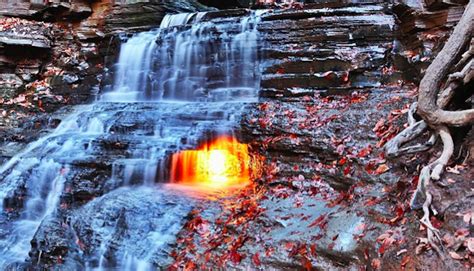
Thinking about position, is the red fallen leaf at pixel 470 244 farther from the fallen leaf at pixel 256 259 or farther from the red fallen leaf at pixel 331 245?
the fallen leaf at pixel 256 259

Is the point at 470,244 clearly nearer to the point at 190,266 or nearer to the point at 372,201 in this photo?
the point at 372,201

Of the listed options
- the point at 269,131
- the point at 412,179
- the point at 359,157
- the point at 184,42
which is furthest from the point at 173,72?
the point at 412,179

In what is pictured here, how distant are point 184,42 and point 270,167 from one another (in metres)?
5.54

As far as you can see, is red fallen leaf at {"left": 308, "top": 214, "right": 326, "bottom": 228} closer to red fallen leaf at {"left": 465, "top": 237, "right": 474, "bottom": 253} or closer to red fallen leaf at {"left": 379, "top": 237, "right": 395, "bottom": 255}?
red fallen leaf at {"left": 379, "top": 237, "right": 395, "bottom": 255}

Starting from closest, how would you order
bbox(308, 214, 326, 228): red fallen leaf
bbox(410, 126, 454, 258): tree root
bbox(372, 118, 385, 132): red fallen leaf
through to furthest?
1. bbox(410, 126, 454, 258): tree root
2. bbox(308, 214, 326, 228): red fallen leaf
3. bbox(372, 118, 385, 132): red fallen leaf

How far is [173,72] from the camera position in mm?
10633

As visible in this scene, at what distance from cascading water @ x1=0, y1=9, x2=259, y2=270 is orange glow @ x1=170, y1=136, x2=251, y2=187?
0.25m

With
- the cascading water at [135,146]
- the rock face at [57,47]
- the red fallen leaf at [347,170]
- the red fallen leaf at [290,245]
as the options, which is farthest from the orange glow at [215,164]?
the rock face at [57,47]

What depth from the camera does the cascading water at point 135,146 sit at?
5527 millimetres

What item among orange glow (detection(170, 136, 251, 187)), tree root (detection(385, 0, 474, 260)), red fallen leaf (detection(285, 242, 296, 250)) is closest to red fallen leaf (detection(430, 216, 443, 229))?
tree root (detection(385, 0, 474, 260))

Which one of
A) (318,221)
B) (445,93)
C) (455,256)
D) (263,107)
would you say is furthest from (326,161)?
(455,256)

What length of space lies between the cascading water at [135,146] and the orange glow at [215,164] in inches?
10.0

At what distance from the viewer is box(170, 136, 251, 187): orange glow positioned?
7496mm

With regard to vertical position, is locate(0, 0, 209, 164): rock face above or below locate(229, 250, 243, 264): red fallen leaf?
above
